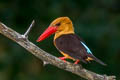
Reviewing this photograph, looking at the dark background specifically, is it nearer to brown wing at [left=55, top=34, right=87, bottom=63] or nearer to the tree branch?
brown wing at [left=55, top=34, right=87, bottom=63]

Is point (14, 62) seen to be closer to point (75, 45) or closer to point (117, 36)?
point (117, 36)

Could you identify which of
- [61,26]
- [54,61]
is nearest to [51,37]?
[61,26]

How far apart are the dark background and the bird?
4.01 metres

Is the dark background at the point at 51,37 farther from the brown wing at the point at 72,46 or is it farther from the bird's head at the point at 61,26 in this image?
the brown wing at the point at 72,46

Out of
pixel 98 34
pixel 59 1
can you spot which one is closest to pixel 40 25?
pixel 59 1

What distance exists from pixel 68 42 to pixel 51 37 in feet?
14.8

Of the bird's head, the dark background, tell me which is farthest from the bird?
the dark background

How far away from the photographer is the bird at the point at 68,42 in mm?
5508

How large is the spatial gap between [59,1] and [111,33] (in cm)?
115

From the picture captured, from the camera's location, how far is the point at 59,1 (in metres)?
11.0

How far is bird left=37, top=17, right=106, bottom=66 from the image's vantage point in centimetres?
551

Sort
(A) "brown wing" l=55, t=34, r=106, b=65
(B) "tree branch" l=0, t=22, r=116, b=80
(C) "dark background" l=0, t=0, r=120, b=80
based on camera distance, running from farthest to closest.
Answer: (C) "dark background" l=0, t=0, r=120, b=80
(B) "tree branch" l=0, t=22, r=116, b=80
(A) "brown wing" l=55, t=34, r=106, b=65

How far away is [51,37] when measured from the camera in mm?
10273

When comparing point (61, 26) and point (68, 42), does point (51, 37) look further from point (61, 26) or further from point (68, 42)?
point (68, 42)
